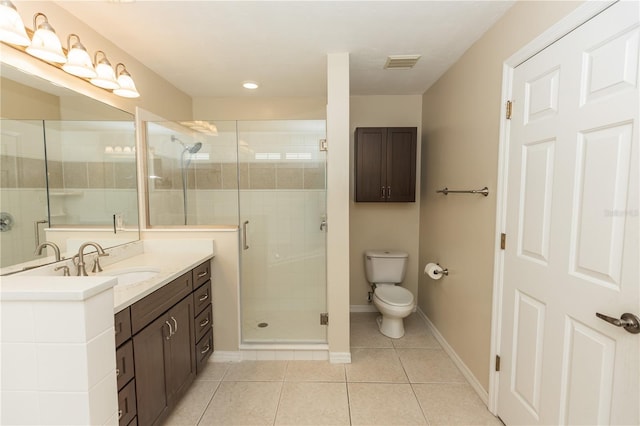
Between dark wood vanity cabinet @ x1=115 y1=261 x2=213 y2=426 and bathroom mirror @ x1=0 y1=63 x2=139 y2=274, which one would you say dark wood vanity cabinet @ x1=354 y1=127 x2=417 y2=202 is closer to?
dark wood vanity cabinet @ x1=115 y1=261 x2=213 y2=426

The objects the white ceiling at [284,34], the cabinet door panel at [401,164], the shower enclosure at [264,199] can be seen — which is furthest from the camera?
the cabinet door panel at [401,164]

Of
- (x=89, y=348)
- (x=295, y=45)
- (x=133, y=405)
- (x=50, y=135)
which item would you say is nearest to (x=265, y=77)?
(x=295, y=45)

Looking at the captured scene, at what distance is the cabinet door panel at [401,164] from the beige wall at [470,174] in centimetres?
18

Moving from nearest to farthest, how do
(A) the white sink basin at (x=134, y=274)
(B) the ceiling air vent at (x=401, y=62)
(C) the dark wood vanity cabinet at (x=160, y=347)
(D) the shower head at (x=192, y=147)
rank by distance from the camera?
(C) the dark wood vanity cabinet at (x=160, y=347), (A) the white sink basin at (x=134, y=274), (B) the ceiling air vent at (x=401, y=62), (D) the shower head at (x=192, y=147)

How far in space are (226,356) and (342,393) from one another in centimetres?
103

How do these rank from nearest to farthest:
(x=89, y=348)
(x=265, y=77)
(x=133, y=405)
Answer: (x=89, y=348) → (x=133, y=405) → (x=265, y=77)

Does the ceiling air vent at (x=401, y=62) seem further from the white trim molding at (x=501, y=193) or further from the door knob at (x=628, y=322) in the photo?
the door knob at (x=628, y=322)

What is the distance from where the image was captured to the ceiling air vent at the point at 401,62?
2.12 meters

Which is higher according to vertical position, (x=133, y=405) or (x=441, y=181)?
(x=441, y=181)

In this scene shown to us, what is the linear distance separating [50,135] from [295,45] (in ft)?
5.17

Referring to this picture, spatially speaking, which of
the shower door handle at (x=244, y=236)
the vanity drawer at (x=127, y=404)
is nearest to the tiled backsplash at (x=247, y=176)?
the shower door handle at (x=244, y=236)

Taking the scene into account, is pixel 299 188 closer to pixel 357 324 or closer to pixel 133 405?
pixel 357 324

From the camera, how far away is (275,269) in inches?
103

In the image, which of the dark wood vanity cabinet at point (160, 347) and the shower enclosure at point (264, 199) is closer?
the dark wood vanity cabinet at point (160, 347)
